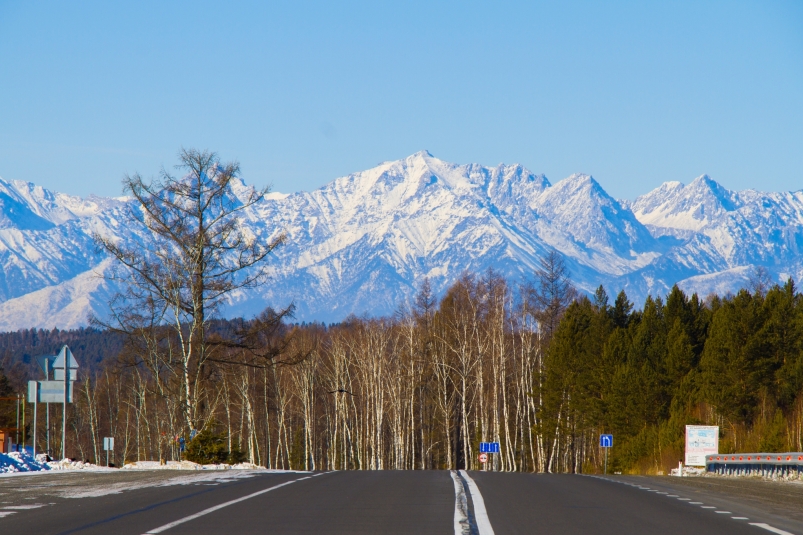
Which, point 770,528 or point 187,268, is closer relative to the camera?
point 770,528

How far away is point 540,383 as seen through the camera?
257 feet

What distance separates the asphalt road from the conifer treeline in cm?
1670

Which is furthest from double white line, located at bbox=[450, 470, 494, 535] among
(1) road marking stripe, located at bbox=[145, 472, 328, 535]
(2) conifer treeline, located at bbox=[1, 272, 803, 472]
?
(2) conifer treeline, located at bbox=[1, 272, 803, 472]

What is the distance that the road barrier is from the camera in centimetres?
2847

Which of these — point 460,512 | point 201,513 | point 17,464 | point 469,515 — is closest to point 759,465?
point 460,512

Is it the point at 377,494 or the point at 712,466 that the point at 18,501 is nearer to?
the point at 377,494

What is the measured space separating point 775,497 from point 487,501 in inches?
269

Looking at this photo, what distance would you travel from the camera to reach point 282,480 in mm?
23609

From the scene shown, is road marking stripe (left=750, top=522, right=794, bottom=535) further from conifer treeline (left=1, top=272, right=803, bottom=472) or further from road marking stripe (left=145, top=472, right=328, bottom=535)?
conifer treeline (left=1, top=272, right=803, bottom=472)

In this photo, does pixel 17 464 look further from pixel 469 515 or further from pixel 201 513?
pixel 469 515

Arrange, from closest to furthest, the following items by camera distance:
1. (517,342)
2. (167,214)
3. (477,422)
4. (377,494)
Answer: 1. (377,494)
2. (167,214)
3. (477,422)
4. (517,342)

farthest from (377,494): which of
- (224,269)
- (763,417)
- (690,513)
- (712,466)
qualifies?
(763,417)

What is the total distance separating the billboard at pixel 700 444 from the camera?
40.1 m

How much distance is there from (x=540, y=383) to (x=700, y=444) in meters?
38.0
